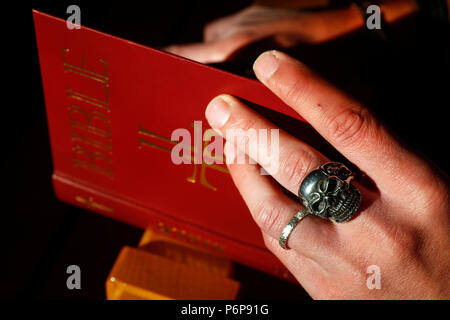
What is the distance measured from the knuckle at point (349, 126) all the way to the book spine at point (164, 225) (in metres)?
0.21

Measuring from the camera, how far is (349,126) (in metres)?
0.45

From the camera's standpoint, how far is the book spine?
0.61m

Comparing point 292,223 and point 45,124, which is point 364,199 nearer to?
point 292,223

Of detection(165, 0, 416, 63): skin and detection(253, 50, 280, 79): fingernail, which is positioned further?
detection(165, 0, 416, 63): skin

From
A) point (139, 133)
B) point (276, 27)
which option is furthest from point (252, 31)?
point (139, 133)

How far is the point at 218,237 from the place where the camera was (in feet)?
2.00

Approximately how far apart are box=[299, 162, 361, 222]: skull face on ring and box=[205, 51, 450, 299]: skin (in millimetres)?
15

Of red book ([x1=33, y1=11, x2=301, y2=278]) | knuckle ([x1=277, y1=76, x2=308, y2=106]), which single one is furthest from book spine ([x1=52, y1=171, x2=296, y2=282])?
knuckle ([x1=277, y1=76, x2=308, y2=106])

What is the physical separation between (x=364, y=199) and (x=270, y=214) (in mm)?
96

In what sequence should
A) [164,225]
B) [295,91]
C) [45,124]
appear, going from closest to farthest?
[295,91], [164,225], [45,124]

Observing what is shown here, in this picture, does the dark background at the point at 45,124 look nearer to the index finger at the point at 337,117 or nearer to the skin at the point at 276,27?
the skin at the point at 276,27

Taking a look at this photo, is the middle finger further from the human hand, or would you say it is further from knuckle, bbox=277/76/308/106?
the human hand
